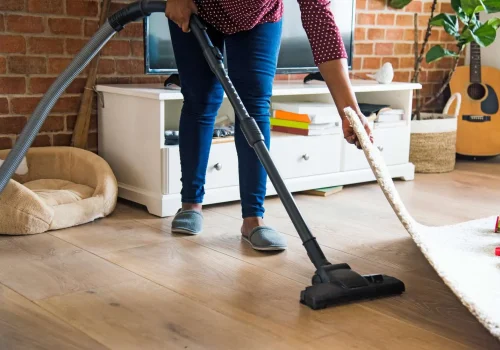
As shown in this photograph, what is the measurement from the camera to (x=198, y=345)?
1472mm

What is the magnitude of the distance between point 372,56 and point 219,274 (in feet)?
7.59

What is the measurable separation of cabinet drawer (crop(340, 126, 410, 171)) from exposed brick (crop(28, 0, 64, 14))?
1.33 metres

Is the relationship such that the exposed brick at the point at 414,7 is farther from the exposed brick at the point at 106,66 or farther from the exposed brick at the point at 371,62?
the exposed brick at the point at 106,66

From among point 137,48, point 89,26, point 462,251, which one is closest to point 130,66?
point 137,48

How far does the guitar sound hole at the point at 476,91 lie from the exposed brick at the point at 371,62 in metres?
0.57

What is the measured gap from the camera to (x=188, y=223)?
2.34 meters

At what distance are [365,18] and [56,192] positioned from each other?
6.71 feet

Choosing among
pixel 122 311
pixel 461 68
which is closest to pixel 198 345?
pixel 122 311

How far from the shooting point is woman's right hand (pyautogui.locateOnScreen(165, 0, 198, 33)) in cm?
191

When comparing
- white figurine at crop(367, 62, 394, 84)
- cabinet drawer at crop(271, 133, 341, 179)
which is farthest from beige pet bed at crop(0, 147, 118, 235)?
white figurine at crop(367, 62, 394, 84)

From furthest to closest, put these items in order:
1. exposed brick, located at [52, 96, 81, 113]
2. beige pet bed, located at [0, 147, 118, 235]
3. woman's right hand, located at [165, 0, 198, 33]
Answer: exposed brick, located at [52, 96, 81, 113], beige pet bed, located at [0, 147, 118, 235], woman's right hand, located at [165, 0, 198, 33]

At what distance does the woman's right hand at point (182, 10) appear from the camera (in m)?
1.91

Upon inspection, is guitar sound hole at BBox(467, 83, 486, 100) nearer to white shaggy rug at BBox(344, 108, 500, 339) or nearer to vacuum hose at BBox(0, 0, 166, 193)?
white shaggy rug at BBox(344, 108, 500, 339)

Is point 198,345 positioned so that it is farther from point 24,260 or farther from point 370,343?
point 24,260
